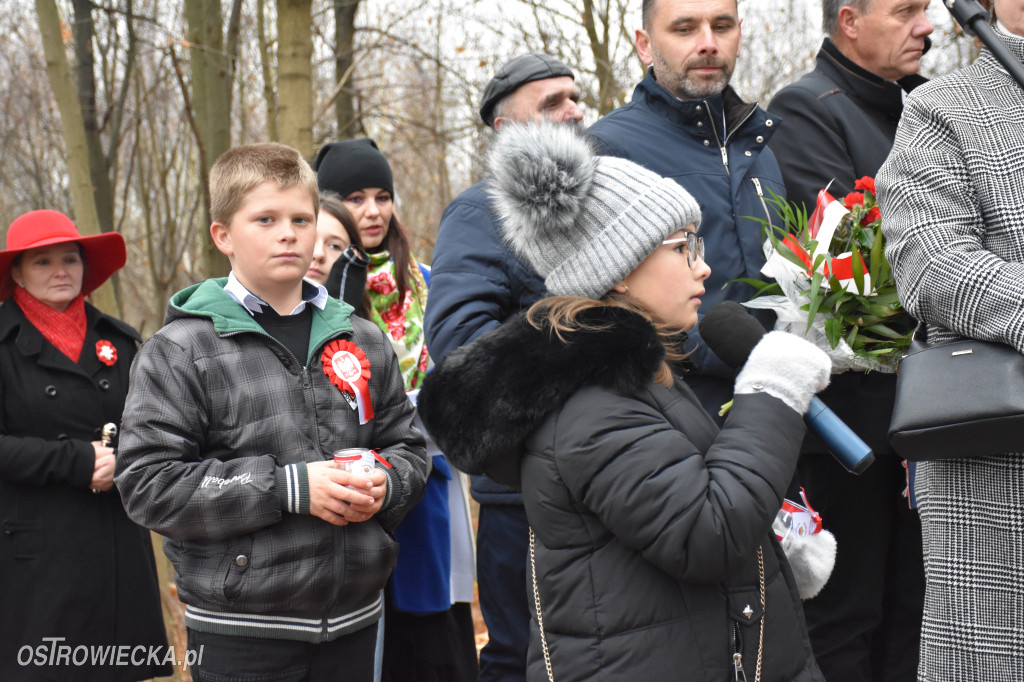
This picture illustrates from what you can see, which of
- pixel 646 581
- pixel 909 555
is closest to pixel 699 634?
pixel 646 581

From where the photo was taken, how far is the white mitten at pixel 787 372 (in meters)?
2.00

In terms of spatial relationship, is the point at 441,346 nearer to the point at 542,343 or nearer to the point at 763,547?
→ the point at 542,343

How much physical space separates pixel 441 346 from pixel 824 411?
3.82 ft

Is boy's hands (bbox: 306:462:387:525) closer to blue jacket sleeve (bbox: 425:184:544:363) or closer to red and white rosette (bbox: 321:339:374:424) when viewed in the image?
red and white rosette (bbox: 321:339:374:424)

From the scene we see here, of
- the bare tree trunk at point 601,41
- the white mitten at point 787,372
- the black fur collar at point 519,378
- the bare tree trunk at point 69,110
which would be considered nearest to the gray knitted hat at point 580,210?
the black fur collar at point 519,378

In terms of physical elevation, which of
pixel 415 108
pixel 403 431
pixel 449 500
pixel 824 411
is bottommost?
pixel 415 108

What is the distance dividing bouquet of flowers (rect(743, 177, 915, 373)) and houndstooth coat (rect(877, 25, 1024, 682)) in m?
0.25

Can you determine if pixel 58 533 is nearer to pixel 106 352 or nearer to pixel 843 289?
pixel 106 352

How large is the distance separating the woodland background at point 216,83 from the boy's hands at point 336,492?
123 inches

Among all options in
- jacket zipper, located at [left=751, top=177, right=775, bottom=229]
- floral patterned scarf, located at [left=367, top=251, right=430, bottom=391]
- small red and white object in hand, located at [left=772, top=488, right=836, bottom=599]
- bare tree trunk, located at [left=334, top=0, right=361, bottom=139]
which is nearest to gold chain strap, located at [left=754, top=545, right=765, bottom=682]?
small red and white object in hand, located at [left=772, top=488, right=836, bottom=599]

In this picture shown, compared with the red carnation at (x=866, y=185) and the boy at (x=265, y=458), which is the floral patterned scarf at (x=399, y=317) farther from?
the red carnation at (x=866, y=185)

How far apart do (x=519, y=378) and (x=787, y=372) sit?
56 centimetres

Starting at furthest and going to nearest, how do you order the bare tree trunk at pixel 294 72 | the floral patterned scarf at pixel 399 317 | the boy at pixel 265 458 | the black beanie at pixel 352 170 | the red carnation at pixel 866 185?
the bare tree trunk at pixel 294 72, the black beanie at pixel 352 170, the floral patterned scarf at pixel 399 317, the red carnation at pixel 866 185, the boy at pixel 265 458

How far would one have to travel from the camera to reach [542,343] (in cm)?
200
